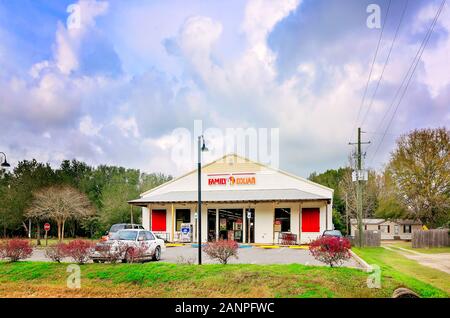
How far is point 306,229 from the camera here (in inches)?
1491

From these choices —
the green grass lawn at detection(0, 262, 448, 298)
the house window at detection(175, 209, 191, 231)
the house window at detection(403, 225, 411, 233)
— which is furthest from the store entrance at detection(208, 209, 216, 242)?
the house window at detection(403, 225, 411, 233)

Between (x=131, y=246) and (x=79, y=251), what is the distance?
1998 mm

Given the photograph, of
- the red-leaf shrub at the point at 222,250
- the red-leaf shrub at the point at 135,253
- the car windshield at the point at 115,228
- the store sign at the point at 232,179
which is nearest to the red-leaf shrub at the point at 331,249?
the red-leaf shrub at the point at 222,250

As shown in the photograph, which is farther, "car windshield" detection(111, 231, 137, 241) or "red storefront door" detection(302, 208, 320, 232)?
→ "red storefront door" detection(302, 208, 320, 232)

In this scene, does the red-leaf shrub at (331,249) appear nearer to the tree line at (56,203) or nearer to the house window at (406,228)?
the tree line at (56,203)

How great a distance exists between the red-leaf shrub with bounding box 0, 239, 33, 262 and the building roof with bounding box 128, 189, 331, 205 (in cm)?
1883

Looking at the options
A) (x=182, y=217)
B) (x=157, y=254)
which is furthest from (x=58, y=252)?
(x=182, y=217)

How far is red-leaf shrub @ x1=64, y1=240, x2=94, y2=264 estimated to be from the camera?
1825 cm

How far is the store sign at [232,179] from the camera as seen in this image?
135 ft

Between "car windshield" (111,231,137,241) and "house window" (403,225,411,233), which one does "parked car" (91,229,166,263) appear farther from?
"house window" (403,225,411,233)

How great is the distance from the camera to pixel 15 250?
784 inches

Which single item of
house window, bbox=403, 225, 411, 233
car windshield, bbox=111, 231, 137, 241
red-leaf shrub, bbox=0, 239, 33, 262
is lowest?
house window, bbox=403, 225, 411, 233

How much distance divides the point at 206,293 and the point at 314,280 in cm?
318
